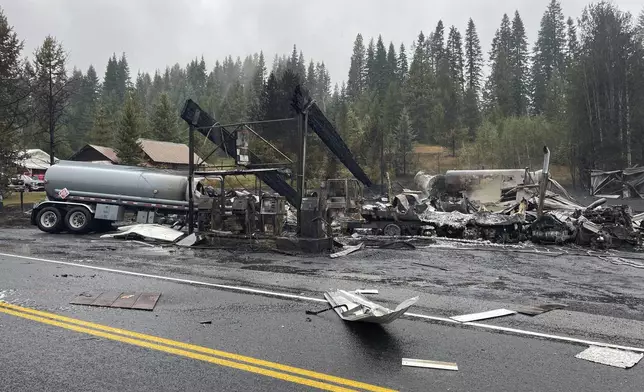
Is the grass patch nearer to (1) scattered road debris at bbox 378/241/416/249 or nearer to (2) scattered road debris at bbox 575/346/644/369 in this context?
(1) scattered road debris at bbox 378/241/416/249

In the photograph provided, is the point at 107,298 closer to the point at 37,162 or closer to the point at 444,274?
the point at 444,274

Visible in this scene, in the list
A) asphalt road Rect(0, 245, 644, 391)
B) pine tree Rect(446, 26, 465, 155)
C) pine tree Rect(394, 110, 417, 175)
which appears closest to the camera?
asphalt road Rect(0, 245, 644, 391)

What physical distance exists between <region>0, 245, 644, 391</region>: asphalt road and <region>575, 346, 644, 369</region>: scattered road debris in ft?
0.36

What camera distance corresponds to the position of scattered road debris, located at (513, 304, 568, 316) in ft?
22.4

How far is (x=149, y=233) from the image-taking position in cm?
1587

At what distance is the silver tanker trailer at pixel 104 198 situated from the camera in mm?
17938

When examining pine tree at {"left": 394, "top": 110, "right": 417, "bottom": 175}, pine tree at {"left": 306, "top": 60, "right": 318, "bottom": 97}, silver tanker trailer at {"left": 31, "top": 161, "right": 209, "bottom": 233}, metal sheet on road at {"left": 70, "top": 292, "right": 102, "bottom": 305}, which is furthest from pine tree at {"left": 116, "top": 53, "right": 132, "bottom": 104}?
metal sheet on road at {"left": 70, "top": 292, "right": 102, "bottom": 305}

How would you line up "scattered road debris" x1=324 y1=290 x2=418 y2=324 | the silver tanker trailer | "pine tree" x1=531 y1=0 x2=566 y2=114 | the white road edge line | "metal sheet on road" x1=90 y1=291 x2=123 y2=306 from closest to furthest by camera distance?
the white road edge line < "scattered road debris" x1=324 y1=290 x2=418 y2=324 < "metal sheet on road" x1=90 y1=291 x2=123 y2=306 < the silver tanker trailer < "pine tree" x1=531 y1=0 x2=566 y2=114

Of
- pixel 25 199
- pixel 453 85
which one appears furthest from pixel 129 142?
pixel 453 85

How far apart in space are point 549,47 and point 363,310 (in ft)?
328

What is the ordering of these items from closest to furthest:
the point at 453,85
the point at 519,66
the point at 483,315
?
the point at 483,315 → the point at 453,85 → the point at 519,66

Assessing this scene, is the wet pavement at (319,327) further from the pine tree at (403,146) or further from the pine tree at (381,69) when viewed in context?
the pine tree at (381,69)

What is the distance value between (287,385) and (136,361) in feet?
5.41

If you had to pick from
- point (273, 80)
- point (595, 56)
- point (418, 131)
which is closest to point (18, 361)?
point (273, 80)
